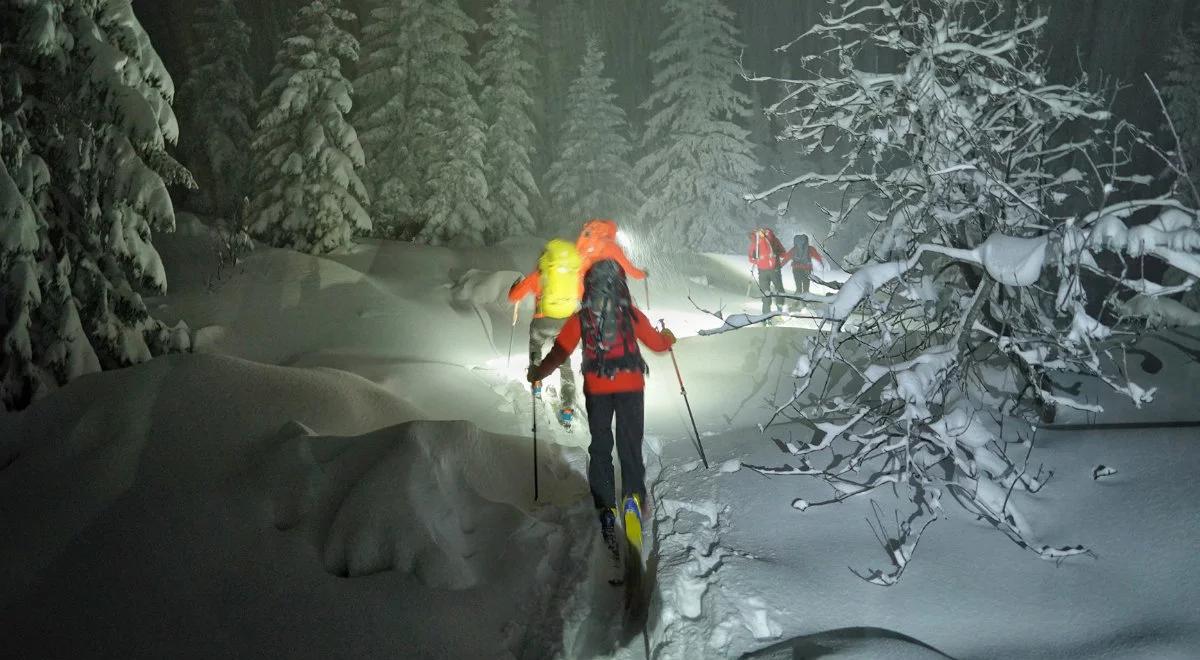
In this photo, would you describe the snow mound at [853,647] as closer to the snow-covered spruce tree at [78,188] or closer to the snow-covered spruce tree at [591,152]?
the snow-covered spruce tree at [78,188]

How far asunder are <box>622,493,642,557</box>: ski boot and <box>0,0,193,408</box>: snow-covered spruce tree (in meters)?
6.46

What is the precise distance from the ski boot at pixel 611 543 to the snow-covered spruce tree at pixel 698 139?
25.9 metres

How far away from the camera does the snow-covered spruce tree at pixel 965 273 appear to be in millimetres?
3668

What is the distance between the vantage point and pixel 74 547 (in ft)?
14.2

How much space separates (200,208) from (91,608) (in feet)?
111

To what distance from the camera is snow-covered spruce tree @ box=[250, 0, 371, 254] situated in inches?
789

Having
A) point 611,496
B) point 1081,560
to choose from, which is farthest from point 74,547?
point 1081,560

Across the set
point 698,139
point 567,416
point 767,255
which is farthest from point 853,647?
point 698,139

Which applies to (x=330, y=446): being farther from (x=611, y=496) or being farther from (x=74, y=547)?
(x=611, y=496)

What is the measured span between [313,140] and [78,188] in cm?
1215

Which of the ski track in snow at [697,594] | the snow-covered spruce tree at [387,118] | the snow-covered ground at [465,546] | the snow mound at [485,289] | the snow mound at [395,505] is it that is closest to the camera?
the snow-covered ground at [465,546]

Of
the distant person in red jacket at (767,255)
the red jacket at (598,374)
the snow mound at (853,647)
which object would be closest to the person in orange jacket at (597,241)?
the red jacket at (598,374)

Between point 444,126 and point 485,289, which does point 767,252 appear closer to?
point 485,289

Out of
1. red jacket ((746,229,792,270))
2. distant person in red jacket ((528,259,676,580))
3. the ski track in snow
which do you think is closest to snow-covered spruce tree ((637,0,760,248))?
red jacket ((746,229,792,270))
